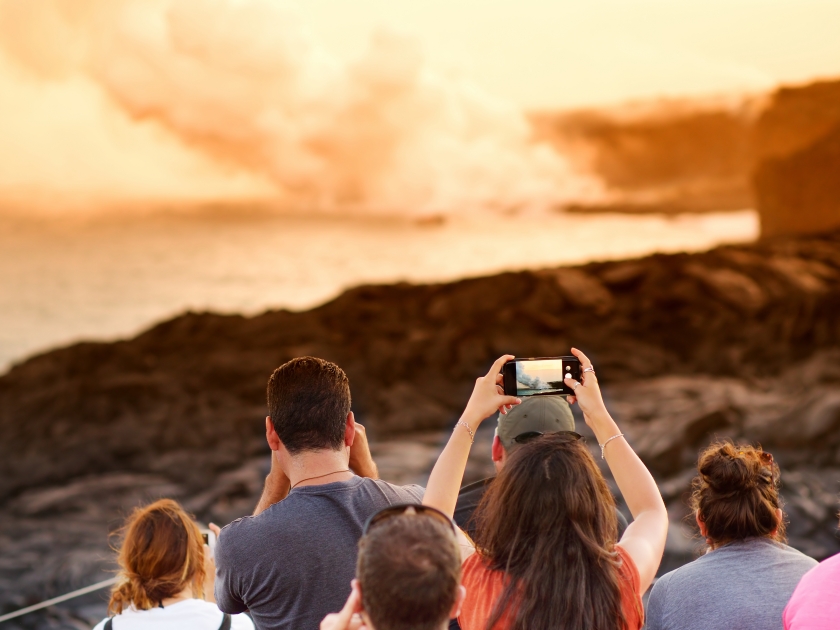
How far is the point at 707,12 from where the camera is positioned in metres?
11.4

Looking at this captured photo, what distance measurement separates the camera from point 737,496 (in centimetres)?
212

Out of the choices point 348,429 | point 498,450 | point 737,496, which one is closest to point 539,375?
point 498,450

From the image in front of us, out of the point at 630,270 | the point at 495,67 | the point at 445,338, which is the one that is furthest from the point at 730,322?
the point at 495,67

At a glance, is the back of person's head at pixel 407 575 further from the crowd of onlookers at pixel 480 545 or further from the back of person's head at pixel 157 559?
the back of person's head at pixel 157 559

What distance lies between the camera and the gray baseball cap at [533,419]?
2.31m

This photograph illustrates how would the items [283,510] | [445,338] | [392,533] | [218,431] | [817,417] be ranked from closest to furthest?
[392,533] < [283,510] < [817,417] < [218,431] < [445,338]

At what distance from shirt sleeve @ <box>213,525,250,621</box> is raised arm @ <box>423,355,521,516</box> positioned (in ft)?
1.41

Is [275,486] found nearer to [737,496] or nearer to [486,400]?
[486,400]

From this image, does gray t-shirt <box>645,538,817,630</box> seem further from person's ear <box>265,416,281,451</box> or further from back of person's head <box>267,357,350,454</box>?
person's ear <box>265,416,281,451</box>

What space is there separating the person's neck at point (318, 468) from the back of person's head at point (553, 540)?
14.7 inches

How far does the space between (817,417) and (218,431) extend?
7068 mm

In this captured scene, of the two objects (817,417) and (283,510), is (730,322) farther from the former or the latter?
(283,510)

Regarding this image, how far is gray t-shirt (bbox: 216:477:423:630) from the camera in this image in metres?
1.78

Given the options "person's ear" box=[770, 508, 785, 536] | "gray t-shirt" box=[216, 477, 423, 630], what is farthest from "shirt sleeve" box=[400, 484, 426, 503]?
"person's ear" box=[770, 508, 785, 536]
